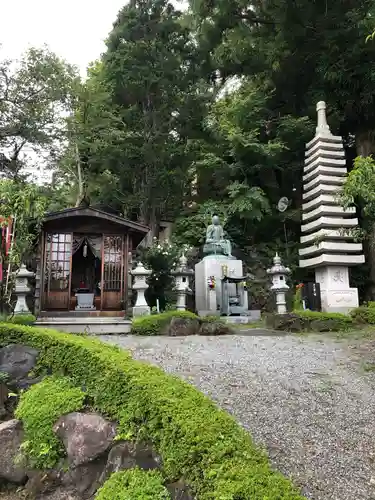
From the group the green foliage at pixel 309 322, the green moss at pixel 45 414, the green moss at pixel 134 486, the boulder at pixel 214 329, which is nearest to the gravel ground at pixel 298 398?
the green moss at pixel 134 486

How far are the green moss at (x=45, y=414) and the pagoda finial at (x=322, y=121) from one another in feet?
45.2

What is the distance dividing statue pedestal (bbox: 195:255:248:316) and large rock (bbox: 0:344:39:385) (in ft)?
20.8

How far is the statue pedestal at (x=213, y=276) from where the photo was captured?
10.8 metres

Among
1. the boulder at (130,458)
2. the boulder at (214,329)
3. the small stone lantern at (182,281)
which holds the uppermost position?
the small stone lantern at (182,281)

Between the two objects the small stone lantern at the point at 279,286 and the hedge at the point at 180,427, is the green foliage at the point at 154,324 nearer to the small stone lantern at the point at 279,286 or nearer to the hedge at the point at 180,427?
the small stone lantern at the point at 279,286

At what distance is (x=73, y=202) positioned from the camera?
59.8 ft

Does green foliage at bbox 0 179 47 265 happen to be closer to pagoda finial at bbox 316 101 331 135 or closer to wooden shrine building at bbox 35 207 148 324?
wooden shrine building at bbox 35 207 148 324

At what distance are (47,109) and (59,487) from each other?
15.5 m

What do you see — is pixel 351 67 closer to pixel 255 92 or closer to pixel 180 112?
pixel 255 92

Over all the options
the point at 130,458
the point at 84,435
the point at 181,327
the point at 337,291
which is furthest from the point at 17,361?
the point at 337,291

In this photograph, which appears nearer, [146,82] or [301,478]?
[301,478]

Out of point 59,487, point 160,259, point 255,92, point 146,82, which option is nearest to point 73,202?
point 146,82

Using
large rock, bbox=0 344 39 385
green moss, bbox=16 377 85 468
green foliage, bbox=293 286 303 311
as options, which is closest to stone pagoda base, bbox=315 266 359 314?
green foliage, bbox=293 286 303 311

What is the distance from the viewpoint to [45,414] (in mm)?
3672
